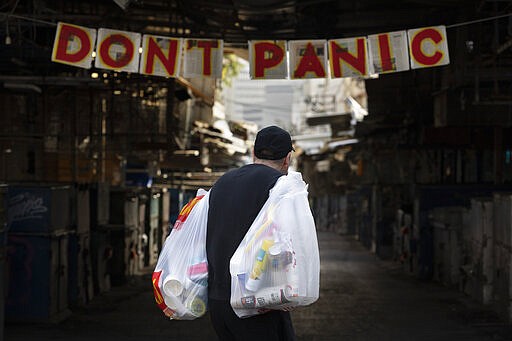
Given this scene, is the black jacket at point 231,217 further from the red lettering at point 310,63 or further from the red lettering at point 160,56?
the red lettering at point 310,63

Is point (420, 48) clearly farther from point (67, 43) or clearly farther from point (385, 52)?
point (67, 43)

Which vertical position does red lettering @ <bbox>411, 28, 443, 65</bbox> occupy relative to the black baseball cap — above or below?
above

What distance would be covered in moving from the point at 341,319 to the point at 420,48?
13.6 feet

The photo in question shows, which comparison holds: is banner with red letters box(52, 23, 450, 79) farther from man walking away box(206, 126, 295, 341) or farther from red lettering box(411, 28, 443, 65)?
man walking away box(206, 126, 295, 341)

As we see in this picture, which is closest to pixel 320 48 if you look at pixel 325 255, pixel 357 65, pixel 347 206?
pixel 357 65

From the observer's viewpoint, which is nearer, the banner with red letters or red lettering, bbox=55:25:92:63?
red lettering, bbox=55:25:92:63

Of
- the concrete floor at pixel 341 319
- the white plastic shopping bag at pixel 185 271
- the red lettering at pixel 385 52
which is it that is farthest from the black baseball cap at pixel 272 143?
the red lettering at pixel 385 52

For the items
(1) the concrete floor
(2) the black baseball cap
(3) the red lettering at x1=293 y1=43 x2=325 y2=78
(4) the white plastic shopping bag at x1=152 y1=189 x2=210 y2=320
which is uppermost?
(3) the red lettering at x1=293 y1=43 x2=325 y2=78

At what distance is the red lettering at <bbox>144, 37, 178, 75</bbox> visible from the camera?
40.2ft

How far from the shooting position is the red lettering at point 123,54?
12086 millimetres

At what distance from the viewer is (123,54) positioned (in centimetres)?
1214

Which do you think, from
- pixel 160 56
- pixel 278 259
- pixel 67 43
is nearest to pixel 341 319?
pixel 160 56

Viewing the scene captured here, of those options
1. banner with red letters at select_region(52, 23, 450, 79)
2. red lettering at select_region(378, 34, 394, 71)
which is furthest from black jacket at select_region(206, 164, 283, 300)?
red lettering at select_region(378, 34, 394, 71)

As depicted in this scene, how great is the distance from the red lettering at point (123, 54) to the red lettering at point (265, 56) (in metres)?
1.66
